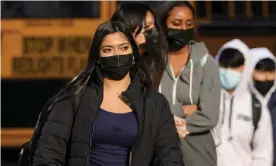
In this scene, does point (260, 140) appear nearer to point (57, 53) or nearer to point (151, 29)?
point (151, 29)

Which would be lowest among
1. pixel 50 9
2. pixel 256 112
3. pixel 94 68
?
pixel 256 112

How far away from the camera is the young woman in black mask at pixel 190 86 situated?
177 inches

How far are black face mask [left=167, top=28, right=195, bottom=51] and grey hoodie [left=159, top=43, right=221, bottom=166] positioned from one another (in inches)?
4.0

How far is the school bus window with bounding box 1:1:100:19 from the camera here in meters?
7.12

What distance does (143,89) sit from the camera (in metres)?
3.94

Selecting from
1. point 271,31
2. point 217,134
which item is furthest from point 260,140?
point 271,31

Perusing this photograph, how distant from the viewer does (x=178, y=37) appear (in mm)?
4625

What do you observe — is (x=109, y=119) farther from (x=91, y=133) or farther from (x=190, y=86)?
(x=190, y=86)

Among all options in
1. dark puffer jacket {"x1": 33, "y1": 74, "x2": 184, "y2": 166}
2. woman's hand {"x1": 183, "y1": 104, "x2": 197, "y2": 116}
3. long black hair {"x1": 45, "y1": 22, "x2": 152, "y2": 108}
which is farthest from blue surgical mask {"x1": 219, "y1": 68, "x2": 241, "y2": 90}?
dark puffer jacket {"x1": 33, "y1": 74, "x2": 184, "y2": 166}

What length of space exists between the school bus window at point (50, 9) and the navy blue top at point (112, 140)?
344cm

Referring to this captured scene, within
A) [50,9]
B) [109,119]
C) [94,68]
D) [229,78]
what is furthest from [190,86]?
[50,9]

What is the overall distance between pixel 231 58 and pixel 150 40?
83 centimetres

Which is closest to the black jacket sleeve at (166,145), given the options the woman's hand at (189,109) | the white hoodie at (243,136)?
the woman's hand at (189,109)

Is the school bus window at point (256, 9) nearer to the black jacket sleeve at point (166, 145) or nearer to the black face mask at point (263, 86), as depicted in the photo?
the black face mask at point (263, 86)
